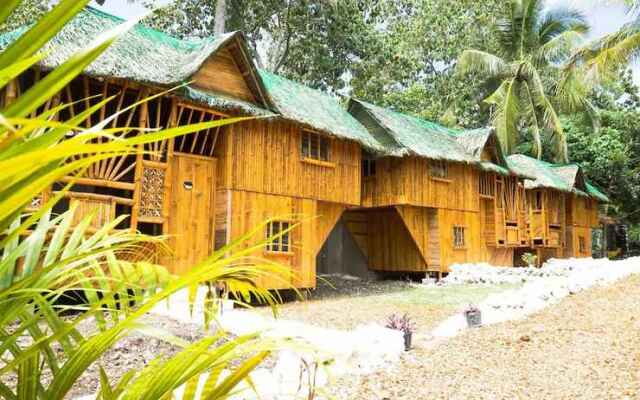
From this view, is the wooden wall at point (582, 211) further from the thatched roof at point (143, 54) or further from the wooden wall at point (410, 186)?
the thatched roof at point (143, 54)

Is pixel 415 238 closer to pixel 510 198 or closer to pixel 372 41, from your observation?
pixel 510 198

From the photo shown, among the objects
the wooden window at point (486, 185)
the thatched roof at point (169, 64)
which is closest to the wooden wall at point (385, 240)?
the wooden window at point (486, 185)

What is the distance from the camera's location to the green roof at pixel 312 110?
12223 millimetres

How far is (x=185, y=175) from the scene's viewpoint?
10.5m

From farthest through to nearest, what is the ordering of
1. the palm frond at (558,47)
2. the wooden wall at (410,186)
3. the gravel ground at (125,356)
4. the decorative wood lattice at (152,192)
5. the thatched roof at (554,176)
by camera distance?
the palm frond at (558,47), the thatched roof at (554,176), the wooden wall at (410,186), the decorative wood lattice at (152,192), the gravel ground at (125,356)

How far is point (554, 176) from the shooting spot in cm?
2384

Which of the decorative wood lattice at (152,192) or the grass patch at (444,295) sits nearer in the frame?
the decorative wood lattice at (152,192)

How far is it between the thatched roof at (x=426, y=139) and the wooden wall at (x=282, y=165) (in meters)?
2.02

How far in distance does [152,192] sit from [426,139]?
1052 cm

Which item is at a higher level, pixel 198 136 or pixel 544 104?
pixel 544 104

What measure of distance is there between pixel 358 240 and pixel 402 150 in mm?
4592

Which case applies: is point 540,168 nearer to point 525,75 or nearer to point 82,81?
point 525,75

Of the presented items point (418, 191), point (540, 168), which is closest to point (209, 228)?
point (418, 191)

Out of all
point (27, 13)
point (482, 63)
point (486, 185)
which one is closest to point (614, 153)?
point (482, 63)
